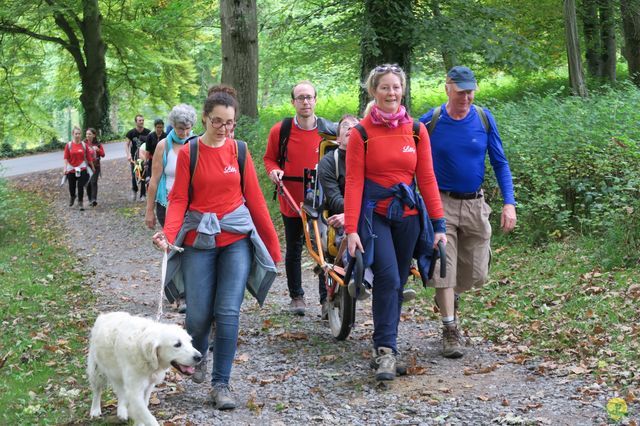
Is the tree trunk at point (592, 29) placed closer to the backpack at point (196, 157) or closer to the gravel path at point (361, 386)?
the gravel path at point (361, 386)

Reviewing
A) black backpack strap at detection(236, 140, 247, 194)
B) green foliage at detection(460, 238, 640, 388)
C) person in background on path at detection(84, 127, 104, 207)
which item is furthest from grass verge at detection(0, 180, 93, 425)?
person in background on path at detection(84, 127, 104, 207)

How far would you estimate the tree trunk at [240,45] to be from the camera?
16.8 m

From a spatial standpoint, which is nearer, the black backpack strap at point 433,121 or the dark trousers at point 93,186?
the black backpack strap at point 433,121

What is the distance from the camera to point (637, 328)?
6.80 metres

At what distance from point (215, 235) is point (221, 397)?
117cm

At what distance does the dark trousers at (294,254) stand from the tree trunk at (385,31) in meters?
7.37

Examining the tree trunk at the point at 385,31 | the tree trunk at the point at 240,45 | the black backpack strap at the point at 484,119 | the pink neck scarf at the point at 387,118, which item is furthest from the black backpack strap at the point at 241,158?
the tree trunk at the point at 240,45

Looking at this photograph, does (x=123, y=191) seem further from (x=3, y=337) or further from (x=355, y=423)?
(x=355, y=423)

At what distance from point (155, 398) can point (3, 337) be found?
133 inches

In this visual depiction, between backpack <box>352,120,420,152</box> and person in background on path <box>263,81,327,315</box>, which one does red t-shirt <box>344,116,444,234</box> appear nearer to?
backpack <box>352,120,420,152</box>

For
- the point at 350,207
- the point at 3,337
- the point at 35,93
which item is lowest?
the point at 3,337

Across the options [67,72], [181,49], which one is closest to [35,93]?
[67,72]

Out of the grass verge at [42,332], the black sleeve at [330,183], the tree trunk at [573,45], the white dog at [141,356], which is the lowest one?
the grass verge at [42,332]

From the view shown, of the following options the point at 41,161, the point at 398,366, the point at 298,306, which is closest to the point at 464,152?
the point at 398,366
